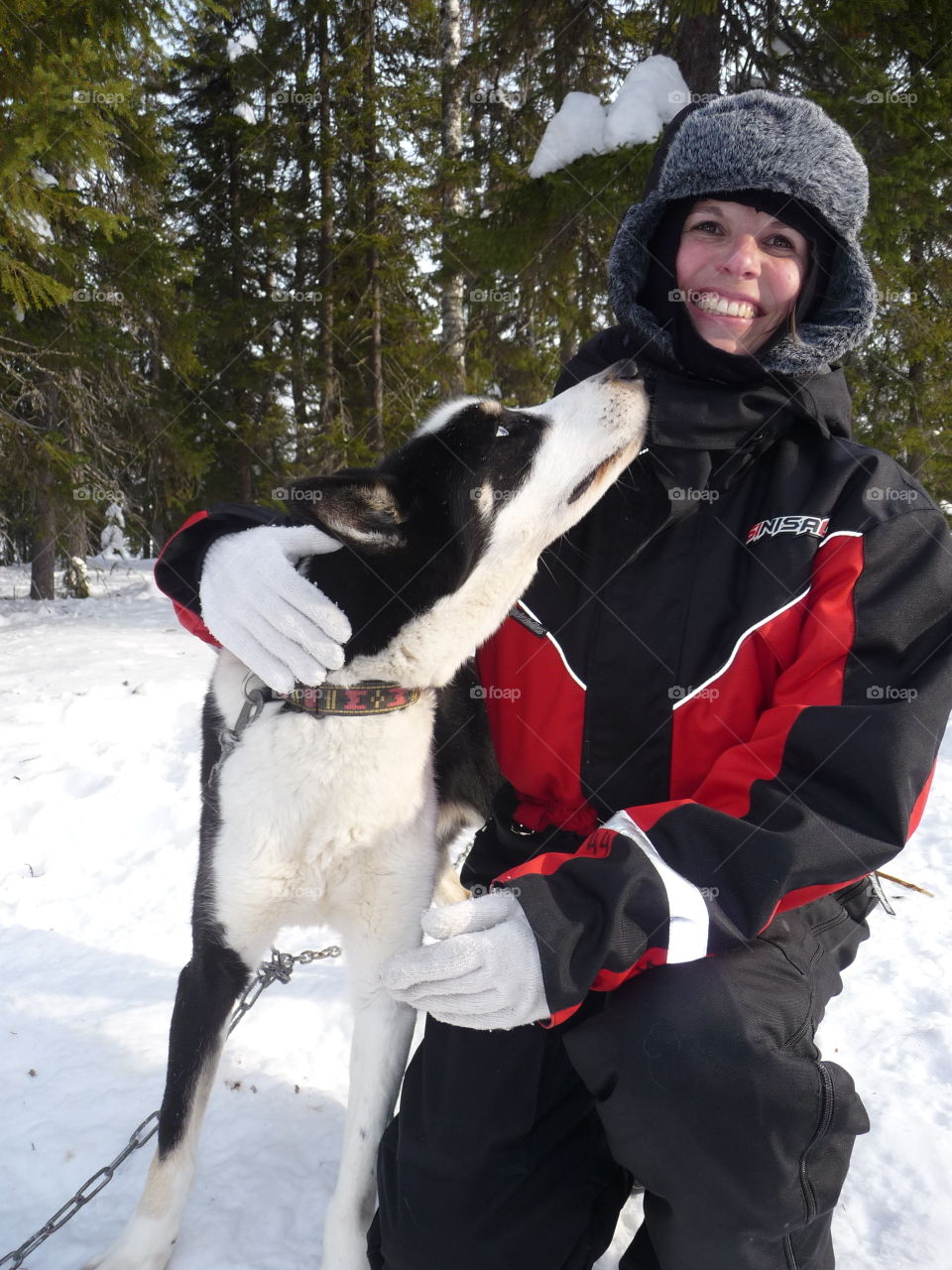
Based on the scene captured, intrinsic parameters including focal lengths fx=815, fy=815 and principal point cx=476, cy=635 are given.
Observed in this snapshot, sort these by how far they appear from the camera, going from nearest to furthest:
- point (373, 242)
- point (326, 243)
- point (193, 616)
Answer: point (193, 616)
point (373, 242)
point (326, 243)

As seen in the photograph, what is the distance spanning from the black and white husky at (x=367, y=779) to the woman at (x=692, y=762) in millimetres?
109

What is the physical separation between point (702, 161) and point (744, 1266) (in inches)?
84.5

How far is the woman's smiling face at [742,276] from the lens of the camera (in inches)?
71.4

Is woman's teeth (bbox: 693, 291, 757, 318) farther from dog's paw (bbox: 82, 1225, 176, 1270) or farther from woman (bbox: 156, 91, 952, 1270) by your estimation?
dog's paw (bbox: 82, 1225, 176, 1270)

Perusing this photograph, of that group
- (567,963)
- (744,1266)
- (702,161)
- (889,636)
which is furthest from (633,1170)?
(702,161)

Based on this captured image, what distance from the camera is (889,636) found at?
4.77ft

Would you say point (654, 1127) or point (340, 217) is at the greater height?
point (340, 217)

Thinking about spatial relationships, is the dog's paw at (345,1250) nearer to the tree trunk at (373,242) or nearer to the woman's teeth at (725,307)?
the woman's teeth at (725,307)

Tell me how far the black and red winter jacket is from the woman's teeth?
0.51ft

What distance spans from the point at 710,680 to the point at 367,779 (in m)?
0.75


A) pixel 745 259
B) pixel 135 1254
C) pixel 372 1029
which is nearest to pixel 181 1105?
pixel 135 1254

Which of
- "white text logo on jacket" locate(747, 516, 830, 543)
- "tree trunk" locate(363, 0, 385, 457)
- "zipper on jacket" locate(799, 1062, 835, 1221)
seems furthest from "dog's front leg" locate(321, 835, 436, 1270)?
"tree trunk" locate(363, 0, 385, 457)

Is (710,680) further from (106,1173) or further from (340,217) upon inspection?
(340,217)

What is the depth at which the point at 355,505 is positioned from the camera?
1.63 meters
